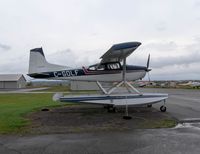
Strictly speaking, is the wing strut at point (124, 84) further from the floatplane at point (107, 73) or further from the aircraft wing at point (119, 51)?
the aircraft wing at point (119, 51)

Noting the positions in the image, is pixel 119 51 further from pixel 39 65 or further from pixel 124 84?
pixel 39 65

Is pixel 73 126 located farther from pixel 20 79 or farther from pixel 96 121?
pixel 20 79

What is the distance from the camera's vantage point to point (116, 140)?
255 inches

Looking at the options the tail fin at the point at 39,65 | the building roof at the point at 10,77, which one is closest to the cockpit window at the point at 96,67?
the tail fin at the point at 39,65

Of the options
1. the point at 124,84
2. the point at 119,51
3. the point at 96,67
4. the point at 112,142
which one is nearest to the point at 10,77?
the point at 96,67

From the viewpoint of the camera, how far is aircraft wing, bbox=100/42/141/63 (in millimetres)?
10473

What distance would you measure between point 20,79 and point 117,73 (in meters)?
61.0

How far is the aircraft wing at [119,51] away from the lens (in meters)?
10.5

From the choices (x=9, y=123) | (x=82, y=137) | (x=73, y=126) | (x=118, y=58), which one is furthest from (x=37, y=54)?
(x=82, y=137)

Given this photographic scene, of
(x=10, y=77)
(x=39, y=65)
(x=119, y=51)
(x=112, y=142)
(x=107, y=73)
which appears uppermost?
(x=10, y=77)

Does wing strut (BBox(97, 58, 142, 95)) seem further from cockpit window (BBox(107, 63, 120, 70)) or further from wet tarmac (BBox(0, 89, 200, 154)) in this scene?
wet tarmac (BBox(0, 89, 200, 154))

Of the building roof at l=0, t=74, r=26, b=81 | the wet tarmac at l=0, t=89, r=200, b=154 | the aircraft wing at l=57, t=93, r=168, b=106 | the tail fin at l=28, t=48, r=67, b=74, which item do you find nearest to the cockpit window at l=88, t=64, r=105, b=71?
the tail fin at l=28, t=48, r=67, b=74

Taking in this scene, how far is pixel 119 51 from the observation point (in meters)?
11.1

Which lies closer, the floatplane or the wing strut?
the floatplane
